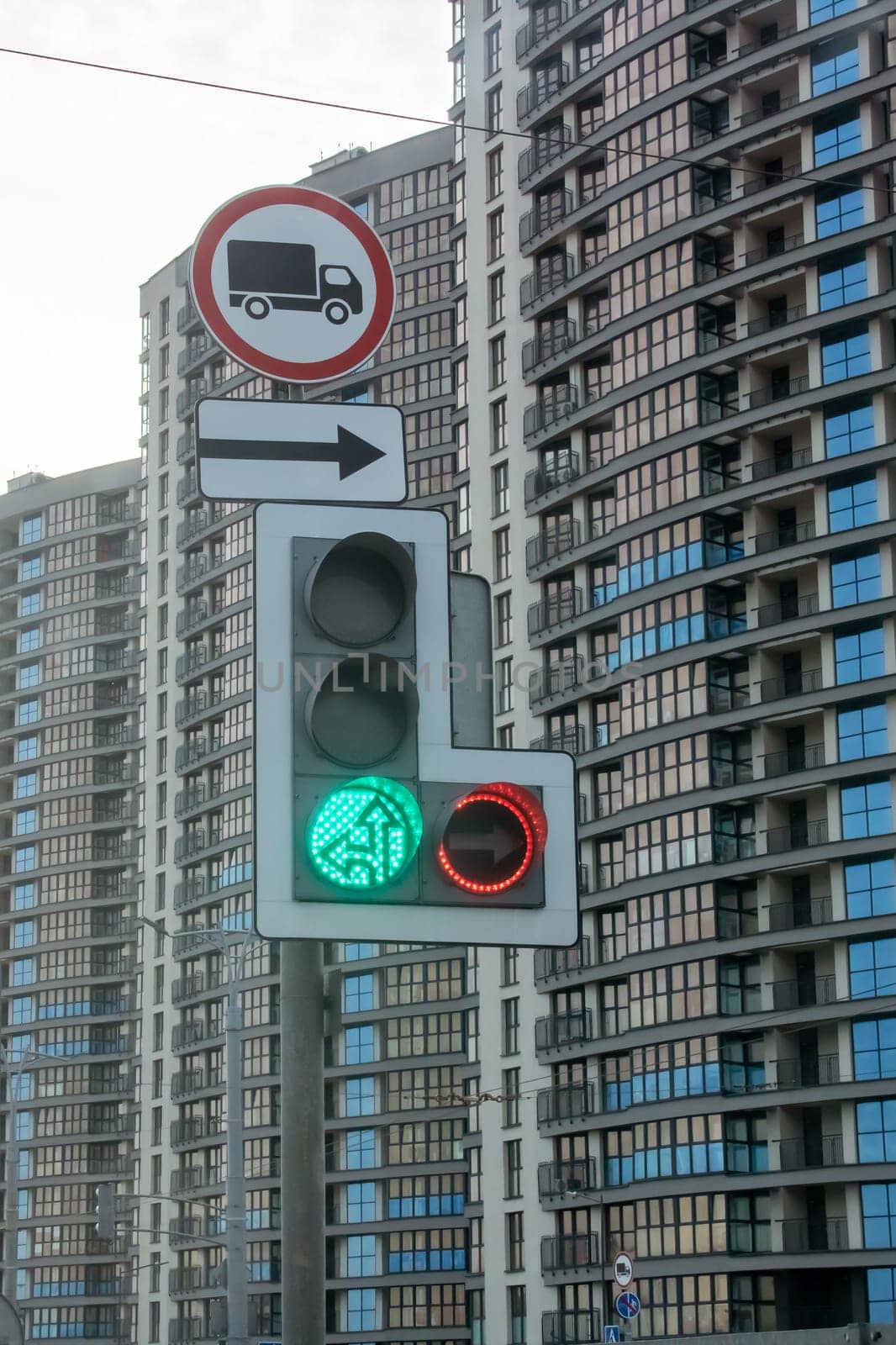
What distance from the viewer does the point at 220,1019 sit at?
362ft

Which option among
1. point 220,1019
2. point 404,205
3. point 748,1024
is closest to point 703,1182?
point 748,1024

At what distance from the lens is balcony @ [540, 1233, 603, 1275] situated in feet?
252

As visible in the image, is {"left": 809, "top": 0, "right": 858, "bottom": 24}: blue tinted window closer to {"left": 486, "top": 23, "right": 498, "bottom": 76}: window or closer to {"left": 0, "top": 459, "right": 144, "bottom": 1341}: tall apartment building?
{"left": 486, "top": 23, "right": 498, "bottom": 76}: window

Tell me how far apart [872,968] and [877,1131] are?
16.2 ft

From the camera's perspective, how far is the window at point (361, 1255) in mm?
99125

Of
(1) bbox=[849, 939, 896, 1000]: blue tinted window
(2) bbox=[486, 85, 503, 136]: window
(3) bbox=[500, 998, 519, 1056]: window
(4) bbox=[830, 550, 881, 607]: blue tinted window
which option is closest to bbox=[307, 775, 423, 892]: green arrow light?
(1) bbox=[849, 939, 896, 1000]: blue tinted window

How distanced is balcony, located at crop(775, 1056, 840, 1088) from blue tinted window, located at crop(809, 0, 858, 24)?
34994 mm

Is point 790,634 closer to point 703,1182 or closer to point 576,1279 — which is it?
point 703,1182

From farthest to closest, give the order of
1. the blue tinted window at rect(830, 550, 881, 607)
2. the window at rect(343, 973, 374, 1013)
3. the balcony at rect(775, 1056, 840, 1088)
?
the window at rect(343, 973, 374, 1013)
the blue tinted window at rect(830, 550, 881, 607)
the balcony at rect(775, 1056, 840, 1088)

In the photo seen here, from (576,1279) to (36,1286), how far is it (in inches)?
2162

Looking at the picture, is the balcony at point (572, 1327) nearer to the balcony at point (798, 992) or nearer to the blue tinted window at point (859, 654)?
the balcony at point (798, 992)

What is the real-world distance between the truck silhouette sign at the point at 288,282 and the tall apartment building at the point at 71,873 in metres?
114

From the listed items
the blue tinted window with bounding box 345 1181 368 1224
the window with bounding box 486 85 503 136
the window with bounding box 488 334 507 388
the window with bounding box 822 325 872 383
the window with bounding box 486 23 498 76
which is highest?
the window with bounding box 486 23 498 76

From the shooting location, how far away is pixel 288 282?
21.5 feet
